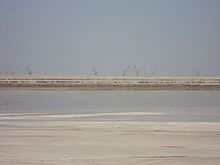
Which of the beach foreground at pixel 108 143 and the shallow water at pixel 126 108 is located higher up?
the shallow water at pixel 126 108

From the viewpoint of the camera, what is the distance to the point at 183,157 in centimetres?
1072

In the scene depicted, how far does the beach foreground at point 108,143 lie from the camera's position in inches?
408

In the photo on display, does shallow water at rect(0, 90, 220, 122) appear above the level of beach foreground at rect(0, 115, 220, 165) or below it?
above

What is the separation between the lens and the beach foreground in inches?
408

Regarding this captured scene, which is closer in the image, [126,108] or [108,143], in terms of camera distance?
[108,143]

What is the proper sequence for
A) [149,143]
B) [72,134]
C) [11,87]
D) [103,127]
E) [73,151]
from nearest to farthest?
1. [73,151]
2. [149,143]
3. [72,134]
4. [103,127]
5. [11,87]

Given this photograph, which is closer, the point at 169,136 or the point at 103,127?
the point at 169,136

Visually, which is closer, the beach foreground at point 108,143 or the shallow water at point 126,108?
the beach foreground at point 108,143

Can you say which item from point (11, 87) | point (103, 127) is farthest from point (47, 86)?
point (103, 127)

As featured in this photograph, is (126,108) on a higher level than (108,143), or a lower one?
higher

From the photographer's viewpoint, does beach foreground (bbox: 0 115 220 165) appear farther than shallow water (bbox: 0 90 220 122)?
No

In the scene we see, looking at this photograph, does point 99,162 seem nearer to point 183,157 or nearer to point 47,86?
point 183,157

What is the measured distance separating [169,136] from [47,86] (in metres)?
49.7

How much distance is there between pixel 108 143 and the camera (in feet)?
41.4
